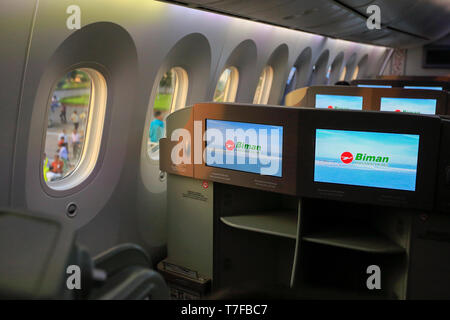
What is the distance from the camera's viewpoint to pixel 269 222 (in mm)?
4520

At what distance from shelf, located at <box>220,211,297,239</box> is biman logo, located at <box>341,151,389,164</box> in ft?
2.71

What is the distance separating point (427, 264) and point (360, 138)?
1.15 metres

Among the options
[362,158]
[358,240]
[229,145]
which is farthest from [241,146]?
[358,240]

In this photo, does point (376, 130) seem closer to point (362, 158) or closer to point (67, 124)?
point (362, 158)

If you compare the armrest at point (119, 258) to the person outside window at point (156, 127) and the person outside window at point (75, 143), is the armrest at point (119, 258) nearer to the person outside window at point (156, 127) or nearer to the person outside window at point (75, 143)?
the person outside window at point (75, 143)

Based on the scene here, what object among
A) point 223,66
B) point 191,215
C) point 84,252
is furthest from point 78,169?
point 84,252

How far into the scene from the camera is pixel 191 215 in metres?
4.83

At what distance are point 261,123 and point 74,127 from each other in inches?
95.9

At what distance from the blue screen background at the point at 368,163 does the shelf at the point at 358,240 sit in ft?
1.67

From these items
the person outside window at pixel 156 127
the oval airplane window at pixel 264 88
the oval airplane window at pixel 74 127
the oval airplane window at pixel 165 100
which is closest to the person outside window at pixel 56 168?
the oval airplane window at pixel 74 127

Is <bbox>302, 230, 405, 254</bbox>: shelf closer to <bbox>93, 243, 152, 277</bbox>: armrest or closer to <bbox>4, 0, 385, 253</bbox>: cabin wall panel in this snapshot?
<bbox>4, 0, 385, 253</bbox>: cabin wall panel

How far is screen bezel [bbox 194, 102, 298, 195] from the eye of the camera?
404 centimetres

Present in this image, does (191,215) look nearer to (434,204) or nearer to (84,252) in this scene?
(434,204)

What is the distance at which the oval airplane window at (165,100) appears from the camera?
6684 mm
